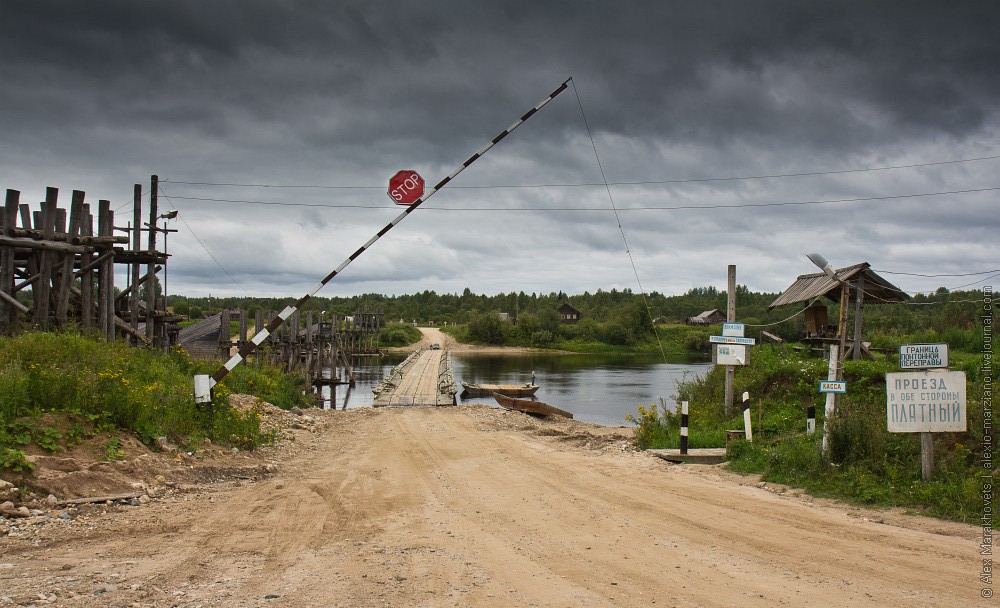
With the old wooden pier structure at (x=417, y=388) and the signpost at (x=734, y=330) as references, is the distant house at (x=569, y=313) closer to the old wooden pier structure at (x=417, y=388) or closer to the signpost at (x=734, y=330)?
the old wooden pier structure at (x=417, y=388)

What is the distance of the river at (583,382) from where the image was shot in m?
36.0

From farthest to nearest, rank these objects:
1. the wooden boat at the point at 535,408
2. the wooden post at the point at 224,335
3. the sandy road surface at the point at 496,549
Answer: the wooden boat at the point at 535,408 < the wooden post at the point at 224,335 < the sandy road surface at the point at 496,549

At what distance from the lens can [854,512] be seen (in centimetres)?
771

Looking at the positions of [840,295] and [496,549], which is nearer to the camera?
[496,549]

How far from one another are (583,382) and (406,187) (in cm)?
4249

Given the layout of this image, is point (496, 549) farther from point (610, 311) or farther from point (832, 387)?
point (610, 311)

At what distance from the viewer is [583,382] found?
5144 cm

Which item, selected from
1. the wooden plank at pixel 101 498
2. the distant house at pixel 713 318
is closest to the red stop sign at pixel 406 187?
the wooden plank at pixel 101 498

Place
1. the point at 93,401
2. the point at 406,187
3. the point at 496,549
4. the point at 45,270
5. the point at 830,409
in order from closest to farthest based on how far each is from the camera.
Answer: the point at 496,549, the point at 93,401, the point at 830,409, the point at 406,187, the point at 45,270

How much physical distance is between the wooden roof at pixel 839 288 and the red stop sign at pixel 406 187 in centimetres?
759

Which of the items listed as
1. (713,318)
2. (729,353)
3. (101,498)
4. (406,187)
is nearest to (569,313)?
(713,318)

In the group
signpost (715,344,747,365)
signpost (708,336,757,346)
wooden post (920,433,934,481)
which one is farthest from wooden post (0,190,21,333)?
wooden post (920,433,934,481)

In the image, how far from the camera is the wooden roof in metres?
13.3

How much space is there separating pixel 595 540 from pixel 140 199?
15.7m
